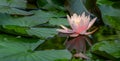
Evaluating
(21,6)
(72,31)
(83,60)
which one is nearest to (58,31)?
(72,31)

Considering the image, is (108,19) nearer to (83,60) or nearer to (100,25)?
(100,25)

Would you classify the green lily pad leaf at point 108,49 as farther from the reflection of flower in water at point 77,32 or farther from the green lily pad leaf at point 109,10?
the green lily pad leaf at point 109,10

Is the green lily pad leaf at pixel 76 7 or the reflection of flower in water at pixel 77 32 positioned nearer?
the reflection of flower in water at pixel 77 32

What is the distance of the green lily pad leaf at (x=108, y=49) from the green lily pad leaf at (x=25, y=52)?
133 millimetres

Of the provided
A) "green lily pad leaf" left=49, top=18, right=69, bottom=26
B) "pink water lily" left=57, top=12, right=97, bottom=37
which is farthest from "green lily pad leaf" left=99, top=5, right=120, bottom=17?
"pink water lily" left=57, top=12, right=97, bottom=37

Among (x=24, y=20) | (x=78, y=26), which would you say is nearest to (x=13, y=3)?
(x=24, y=20)

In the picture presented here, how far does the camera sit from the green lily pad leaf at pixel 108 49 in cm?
132

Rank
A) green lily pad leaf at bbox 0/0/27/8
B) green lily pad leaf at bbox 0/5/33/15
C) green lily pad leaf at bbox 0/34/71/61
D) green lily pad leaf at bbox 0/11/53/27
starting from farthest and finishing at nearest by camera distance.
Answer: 1. green lily pad leaf at bbox 0/0/27/8
2. green lily pad leaf at bbox 0/5/33/15
3. green lily pad leaf at bbox 0/11/53/27
4. green lily pad leaf at bbox 0/34/71/61

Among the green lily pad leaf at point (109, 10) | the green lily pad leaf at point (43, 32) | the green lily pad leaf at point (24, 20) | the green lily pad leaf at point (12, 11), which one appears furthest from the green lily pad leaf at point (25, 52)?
the green lily pad leaf at point (109, 10)

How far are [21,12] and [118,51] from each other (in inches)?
26.7

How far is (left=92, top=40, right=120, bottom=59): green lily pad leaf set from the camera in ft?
4.34

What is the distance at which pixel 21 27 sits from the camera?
1637 millimetres

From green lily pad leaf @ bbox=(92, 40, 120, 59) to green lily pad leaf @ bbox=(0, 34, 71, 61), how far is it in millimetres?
133

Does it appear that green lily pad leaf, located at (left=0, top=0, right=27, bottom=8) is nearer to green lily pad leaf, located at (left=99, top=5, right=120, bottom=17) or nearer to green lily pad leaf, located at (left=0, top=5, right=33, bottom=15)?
green lily pad leaf, located at (left=0, top=5, right=33, bottom=15)
